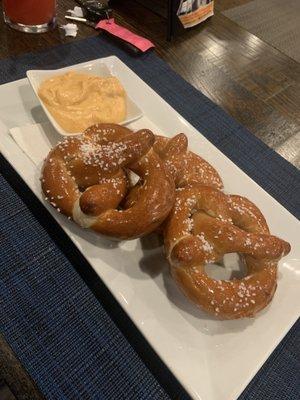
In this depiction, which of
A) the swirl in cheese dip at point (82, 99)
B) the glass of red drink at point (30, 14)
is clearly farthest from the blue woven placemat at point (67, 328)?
the glass of red drink at point (30, 14)

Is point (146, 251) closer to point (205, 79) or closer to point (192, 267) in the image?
point (192, 267)

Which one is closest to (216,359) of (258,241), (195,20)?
(258,241)

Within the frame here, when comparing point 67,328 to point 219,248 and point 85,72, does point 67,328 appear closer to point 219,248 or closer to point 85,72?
point 219,248

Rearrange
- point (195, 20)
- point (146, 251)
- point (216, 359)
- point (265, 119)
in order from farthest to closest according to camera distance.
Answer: point (195, 20)
point (265, 119)
point (146, 251)
point (216, 359)

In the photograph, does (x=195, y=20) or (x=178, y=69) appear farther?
(x=195, y=20)

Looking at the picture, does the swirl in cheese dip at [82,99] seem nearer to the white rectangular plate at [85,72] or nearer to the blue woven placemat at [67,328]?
the white rectangular plate at [85,72]

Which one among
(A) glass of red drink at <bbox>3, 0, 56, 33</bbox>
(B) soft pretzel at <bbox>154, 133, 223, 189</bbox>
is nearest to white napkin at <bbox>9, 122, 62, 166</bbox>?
(B) soft pretzel at <bbox>154, 133, 223, 189</bbox>
